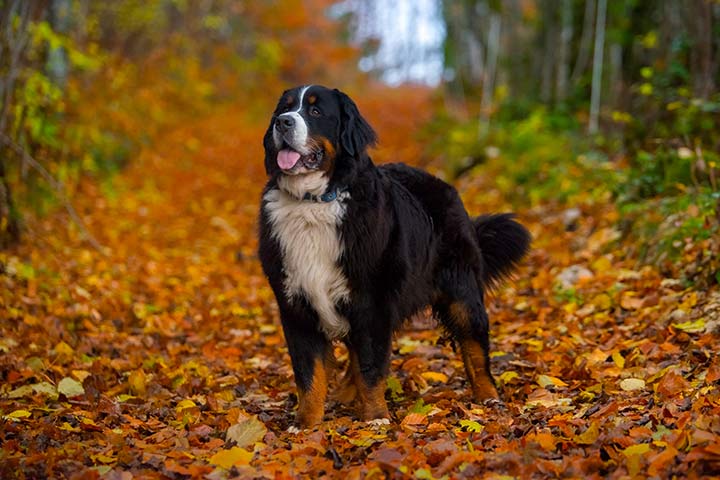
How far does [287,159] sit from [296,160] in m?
0.05

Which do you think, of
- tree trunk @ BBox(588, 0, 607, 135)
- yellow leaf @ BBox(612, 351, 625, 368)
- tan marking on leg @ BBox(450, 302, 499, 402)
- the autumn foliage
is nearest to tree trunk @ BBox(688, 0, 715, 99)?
the autumn foliage

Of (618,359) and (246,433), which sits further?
(618,359)

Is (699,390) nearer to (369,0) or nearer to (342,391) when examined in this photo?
(342,391)

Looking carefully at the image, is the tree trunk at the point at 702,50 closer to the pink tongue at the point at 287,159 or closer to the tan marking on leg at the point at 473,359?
the tan marking on leg at the point at 473,359

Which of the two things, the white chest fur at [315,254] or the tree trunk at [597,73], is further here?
the tree trunk at [597,73]

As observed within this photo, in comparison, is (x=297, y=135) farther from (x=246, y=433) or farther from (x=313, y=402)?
(x=246, y=433)

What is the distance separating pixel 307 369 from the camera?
4.36 metres

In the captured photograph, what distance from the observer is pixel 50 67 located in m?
11.3

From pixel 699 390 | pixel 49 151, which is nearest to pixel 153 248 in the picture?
pixel 49 151

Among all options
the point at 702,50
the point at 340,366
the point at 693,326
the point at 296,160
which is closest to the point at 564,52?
the point at 702,50

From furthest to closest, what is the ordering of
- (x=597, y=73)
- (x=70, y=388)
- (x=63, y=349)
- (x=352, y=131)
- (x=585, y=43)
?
(x=585, y=43) → (x=597, y=73) → (x=63, y=349) → (x=70, y=388) → (x=352, y=131)

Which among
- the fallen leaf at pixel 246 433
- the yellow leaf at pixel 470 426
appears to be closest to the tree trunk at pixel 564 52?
the yellow leaf at pixel 470 426

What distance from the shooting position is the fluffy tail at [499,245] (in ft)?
17.9

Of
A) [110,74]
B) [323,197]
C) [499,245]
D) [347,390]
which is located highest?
[110,74]
